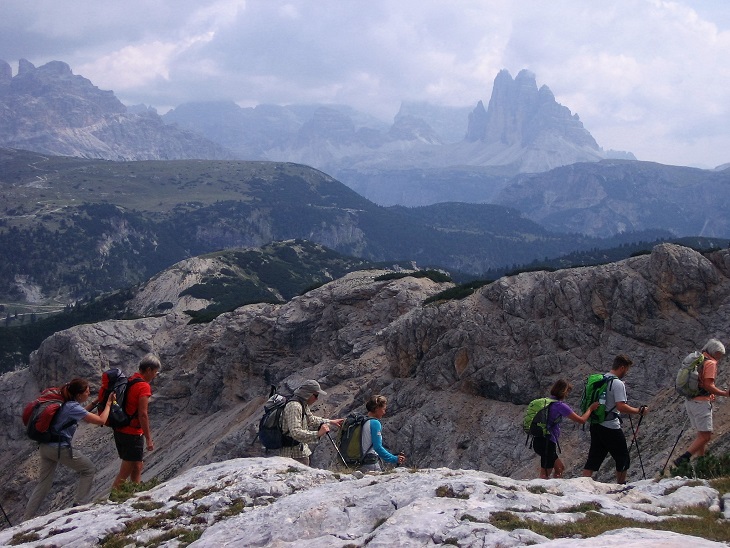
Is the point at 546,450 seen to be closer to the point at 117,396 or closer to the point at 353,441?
the point at 353,441

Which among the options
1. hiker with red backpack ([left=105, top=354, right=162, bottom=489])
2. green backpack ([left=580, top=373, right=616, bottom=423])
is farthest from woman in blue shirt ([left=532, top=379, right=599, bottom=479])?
hiker with red backpack ([left=105, top=354, right=162, bottom=489])

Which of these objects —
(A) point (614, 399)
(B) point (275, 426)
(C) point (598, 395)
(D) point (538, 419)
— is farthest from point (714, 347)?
(B) point (275, 426)

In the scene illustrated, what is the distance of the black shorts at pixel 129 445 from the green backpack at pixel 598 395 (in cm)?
789

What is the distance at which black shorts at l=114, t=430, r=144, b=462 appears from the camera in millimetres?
12172

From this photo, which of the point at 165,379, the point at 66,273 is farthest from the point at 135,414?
the point at 66,273

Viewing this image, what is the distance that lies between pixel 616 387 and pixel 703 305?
17.0 m

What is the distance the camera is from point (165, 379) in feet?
144

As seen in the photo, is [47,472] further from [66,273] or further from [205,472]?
[66,273]

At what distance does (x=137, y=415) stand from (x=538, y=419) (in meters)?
7.02

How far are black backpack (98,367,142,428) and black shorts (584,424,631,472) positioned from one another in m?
8.11

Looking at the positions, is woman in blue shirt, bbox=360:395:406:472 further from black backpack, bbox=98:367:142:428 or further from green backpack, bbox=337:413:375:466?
black backpack, bbox=98:367:142:428

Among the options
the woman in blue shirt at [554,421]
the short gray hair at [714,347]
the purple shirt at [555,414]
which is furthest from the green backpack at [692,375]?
the purple shirt at [555,414]

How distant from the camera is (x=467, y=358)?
2839 centimetres

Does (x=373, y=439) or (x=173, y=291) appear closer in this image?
(x=373, y=439)
